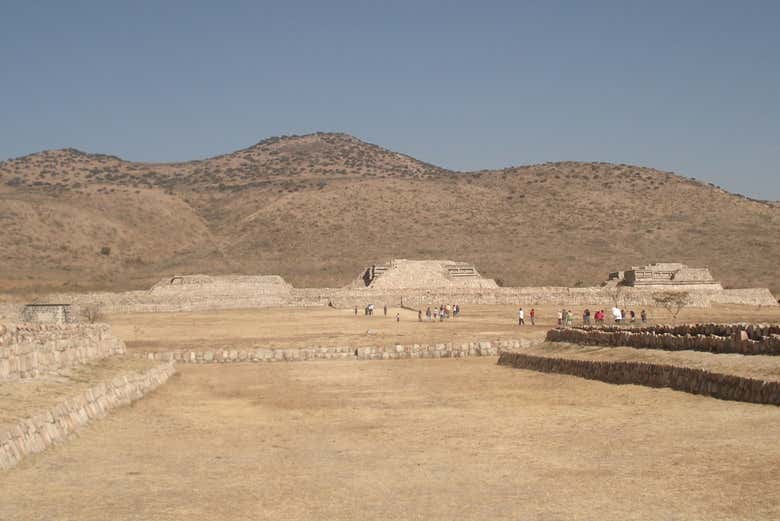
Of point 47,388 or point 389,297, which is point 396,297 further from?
point 47,388

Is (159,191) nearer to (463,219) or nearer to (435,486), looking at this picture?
(463,219)

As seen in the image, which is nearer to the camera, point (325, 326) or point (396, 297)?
point (325, 326)

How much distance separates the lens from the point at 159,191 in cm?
12269

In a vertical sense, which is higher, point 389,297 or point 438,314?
point 389,297

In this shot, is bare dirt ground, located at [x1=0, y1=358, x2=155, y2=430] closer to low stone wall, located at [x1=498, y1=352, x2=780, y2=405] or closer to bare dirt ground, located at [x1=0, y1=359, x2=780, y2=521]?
bare dirt ground, located at [x1=0, y1=359, x2=780, y2=521]

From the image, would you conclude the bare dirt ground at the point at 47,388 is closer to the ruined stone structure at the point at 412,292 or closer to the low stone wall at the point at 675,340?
the low stone wall at the point at 675,340

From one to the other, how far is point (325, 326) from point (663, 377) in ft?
75.1

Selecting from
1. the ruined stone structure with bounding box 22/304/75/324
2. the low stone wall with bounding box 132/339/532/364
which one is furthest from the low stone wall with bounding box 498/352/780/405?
the ruined stone structure with bounding box 22/304/75/324

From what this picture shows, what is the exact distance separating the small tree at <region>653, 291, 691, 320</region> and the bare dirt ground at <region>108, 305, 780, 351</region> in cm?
49

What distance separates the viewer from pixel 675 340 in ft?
77.6

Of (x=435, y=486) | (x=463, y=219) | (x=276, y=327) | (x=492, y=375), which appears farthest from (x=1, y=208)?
(x=435, y=486)

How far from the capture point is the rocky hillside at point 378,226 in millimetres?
84062

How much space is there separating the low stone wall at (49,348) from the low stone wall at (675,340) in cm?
1271

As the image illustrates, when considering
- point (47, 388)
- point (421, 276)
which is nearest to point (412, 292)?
point (421, 276)
